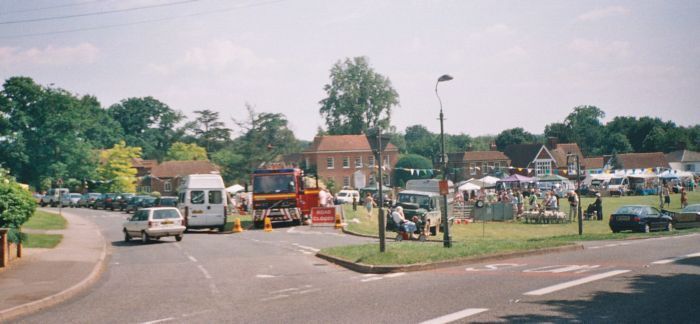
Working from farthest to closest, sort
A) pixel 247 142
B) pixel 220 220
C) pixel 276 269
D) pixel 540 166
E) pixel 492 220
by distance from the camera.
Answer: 1. pixel 540 166
2. pixel 247 142
3. pixel 492 220
4. pixel 220 220
5. pixel 276 269

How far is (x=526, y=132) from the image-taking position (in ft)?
445

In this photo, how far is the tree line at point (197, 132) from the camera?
243ft

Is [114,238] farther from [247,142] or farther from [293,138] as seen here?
[293,138]

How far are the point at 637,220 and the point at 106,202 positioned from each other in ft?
165

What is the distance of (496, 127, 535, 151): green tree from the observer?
134 m

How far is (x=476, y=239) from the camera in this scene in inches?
1072

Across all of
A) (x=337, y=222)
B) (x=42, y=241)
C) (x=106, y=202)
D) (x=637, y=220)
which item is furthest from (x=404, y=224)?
(x=106, y=202)

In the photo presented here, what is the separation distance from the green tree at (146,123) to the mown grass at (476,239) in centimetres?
9682

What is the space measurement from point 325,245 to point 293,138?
87.9 metres

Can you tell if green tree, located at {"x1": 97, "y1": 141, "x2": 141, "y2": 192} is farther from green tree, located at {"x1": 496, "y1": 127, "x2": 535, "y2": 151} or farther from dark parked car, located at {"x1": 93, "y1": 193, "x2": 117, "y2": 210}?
green tree, located at {"x1": 496, "y1": 127, "x2": 535, "y2": 151}

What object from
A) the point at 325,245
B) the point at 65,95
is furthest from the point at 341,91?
the point at 325,245

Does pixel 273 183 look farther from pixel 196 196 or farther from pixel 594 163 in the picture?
pixel 594 163

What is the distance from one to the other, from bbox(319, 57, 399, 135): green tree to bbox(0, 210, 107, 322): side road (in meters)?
68.0

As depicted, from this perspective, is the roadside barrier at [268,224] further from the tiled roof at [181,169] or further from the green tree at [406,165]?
the tiled roof at [181,169]
